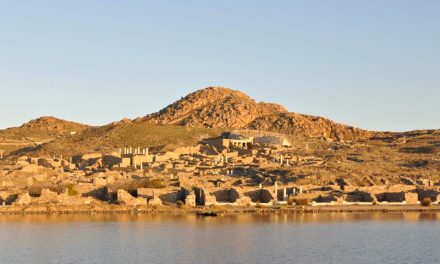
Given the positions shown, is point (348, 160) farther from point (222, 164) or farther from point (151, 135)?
point (151, 135)

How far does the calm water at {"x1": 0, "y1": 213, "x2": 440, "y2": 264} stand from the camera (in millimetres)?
30812

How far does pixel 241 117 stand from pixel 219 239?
361 feet

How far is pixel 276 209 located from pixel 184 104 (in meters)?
108

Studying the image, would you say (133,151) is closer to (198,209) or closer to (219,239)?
(198,209)

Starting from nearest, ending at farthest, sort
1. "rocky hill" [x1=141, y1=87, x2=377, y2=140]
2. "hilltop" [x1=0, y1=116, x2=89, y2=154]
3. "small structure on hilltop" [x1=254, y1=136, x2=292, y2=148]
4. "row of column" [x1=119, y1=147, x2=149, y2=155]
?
"row of column" [x1=119, y1=147, x2=149, y2=155] → "small structure on hilltop" [x1=254, y1=136, x2=292, y2=148] → "hilltop" [x1=0, y1=116, x2=89, y2=154] → "rocky hill" [x1=141, y1=87, x2=377, y2=140]

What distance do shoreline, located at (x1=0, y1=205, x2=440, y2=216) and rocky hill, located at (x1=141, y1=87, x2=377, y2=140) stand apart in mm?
80237

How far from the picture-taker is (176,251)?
32250 millimetres

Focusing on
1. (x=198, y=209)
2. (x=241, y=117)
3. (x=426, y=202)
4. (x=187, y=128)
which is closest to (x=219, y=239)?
(x=198, y=209)

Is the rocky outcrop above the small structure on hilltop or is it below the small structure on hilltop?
above

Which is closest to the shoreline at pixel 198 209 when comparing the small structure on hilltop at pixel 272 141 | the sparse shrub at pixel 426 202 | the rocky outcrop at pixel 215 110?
the sparse shrub at pixel 426 202

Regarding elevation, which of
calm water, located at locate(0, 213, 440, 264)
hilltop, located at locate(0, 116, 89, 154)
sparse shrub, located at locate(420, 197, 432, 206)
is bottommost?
calm water, located at locate(0, 213, 440, 264)

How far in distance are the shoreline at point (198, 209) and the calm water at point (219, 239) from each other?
2574 mm

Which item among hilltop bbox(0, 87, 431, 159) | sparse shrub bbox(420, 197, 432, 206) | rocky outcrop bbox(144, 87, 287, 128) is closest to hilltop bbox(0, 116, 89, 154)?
hilltop bbox(0, 87, 431, 159)

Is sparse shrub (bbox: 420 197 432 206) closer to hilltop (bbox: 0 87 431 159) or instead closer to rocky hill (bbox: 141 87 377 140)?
hilltop (bbox: 0 87 431 159)
